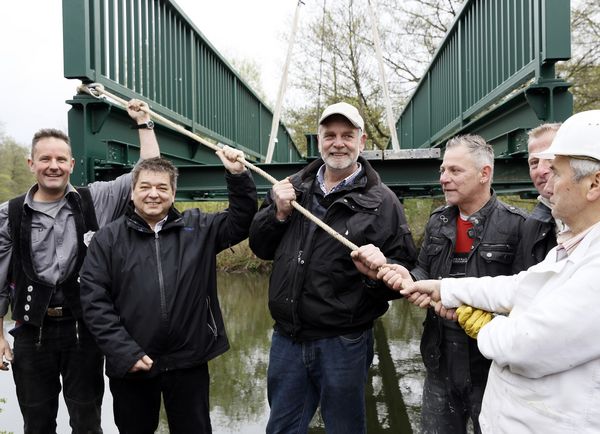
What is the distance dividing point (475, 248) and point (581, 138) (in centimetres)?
104

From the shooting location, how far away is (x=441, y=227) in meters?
2.74

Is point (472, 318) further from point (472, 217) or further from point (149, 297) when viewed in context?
point (149, 297)

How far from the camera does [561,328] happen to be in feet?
4.80

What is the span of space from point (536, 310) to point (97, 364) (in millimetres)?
2459

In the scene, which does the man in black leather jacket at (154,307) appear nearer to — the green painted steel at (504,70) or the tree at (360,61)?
the green painted steel at (504,70)

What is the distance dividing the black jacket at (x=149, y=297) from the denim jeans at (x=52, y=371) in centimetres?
45

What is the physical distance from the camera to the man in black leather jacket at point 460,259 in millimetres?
2518

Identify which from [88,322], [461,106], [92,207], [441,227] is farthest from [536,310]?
[461,106]

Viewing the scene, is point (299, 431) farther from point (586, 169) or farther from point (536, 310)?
point (586, 169)

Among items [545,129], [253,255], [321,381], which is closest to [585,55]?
[253,255]

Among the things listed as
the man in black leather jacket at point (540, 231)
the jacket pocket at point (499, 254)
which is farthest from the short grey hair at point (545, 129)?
the jacket pocket at point (499, 254)

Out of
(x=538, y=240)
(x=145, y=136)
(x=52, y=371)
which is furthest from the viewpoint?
(x=145, y=136)

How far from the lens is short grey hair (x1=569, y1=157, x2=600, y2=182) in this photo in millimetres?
1581

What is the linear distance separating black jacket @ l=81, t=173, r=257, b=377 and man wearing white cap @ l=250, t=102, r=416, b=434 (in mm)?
379
